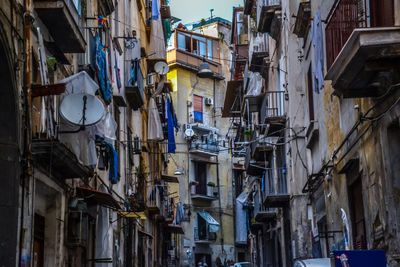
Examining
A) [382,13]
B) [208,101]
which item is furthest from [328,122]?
[208,101]

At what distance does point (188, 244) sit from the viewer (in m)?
49.1

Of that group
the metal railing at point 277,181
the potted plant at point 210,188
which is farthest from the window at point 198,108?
the metal railing at point 277,181

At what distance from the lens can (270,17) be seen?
78.0 feet

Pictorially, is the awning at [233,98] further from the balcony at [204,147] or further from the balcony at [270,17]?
the balcony at [270,17]

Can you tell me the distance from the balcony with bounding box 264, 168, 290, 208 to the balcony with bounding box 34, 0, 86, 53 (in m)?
12.5

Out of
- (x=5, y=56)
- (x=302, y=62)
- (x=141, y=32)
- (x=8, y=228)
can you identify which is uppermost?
(x=141, y=32)

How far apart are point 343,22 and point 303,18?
643 centimetres

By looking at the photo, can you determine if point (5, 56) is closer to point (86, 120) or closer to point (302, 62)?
point (86, 120)

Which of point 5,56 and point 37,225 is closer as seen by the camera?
point 5,56

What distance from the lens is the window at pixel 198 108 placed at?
50.4 m

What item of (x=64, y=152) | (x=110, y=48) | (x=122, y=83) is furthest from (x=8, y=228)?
(x=122, y=83)

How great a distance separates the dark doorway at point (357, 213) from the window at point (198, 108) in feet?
122

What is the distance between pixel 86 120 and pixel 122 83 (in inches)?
425

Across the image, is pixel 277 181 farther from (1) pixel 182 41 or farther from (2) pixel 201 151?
(1) pixel 182 41
